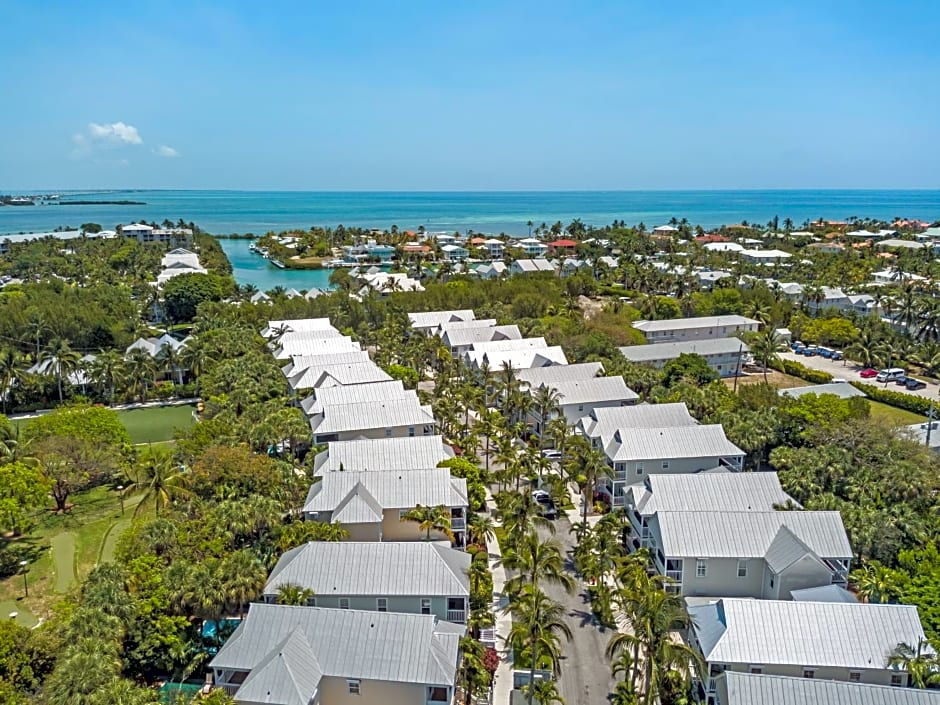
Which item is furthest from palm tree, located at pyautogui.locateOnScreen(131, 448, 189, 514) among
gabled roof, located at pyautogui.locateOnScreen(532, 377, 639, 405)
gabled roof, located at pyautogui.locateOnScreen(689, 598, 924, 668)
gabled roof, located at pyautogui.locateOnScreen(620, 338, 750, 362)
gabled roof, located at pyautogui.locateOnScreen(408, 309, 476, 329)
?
gabled roof, located at pyautogui.locateOnScreen(408, 309, 476, 329)

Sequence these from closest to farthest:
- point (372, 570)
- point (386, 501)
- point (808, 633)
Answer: point (808, 633) → point (372, 570) → point (386, 501)

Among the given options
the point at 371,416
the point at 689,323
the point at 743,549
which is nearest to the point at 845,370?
the point at 689,323

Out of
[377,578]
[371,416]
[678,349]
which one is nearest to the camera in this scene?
[377,578]

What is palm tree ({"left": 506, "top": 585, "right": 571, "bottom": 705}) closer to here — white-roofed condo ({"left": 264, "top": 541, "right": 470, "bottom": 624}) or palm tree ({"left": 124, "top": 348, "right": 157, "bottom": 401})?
white-roofed condo ({"left": 264, "top": 541, "right": 470, "bottom": 624})

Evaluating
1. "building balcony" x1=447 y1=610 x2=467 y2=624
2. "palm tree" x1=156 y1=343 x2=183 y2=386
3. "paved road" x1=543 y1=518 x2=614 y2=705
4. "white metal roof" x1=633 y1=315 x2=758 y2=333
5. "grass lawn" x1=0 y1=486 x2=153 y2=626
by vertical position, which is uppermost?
"white metal roof" x1=633 y1=315 x2=758 y2=333

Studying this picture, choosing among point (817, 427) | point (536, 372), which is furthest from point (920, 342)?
point (536, 372)

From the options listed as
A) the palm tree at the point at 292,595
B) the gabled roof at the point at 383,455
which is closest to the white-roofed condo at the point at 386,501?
the gabled roof at the point at 383,455

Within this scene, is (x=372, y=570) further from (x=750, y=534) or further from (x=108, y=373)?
(x=108, y=373)
